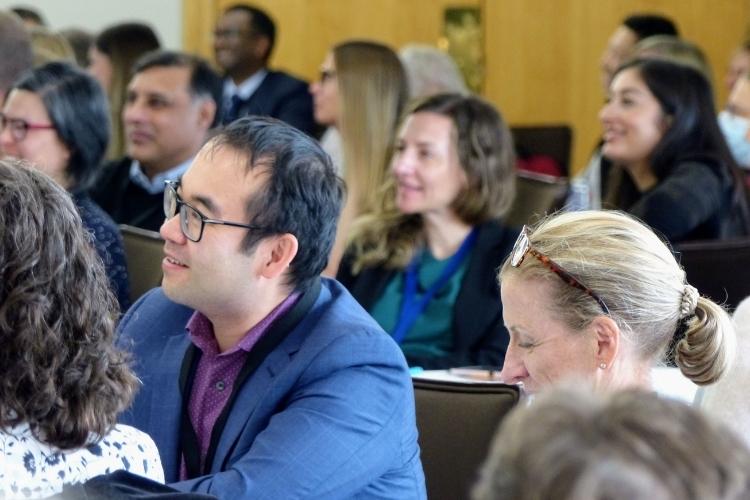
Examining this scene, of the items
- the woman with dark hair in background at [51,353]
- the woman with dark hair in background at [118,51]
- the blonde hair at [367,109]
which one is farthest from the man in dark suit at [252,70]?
the woman with dark hair in background at [51,353]

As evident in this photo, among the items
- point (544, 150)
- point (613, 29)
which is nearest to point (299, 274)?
point (544, 150)

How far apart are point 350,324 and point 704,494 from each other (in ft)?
4.45

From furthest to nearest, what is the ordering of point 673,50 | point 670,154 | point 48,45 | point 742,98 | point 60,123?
point 48,45, point 673,50, point 742,98, point 670,154, point 60,123

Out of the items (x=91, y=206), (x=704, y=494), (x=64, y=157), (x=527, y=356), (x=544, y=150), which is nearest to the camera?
(x=704, y=494)

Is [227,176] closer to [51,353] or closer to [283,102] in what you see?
[51,353]

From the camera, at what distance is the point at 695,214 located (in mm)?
4082

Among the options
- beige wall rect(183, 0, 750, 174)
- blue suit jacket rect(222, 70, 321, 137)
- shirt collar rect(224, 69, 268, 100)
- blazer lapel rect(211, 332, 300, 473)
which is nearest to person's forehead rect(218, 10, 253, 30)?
shirt collar rect(224, 69, 268, 100)

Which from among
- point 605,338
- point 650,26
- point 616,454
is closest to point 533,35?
point 650,26

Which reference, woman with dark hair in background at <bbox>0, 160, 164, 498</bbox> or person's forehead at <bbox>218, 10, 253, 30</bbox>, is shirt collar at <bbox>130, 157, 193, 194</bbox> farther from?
woman with dark hair in background at <bbox>0, 160, 164, 498</bbox>

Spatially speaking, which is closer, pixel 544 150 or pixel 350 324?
pixel 350 324

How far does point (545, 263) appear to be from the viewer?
201 centimetres

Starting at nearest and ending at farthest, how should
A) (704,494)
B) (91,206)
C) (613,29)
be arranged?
(704,494) < (91,206) < (613,29)

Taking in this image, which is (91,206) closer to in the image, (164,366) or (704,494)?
(164,366)

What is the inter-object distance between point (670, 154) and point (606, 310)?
2.55 m
